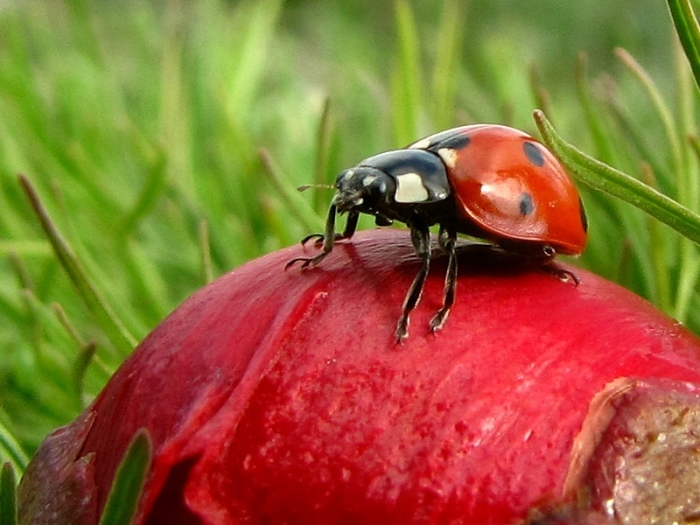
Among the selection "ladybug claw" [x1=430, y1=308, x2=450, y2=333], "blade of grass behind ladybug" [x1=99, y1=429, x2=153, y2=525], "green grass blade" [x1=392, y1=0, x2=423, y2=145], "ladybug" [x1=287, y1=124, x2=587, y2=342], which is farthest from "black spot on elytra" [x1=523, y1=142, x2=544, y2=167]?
"green grass blade" [x1=392, y1=0, x2=423, y2=145]

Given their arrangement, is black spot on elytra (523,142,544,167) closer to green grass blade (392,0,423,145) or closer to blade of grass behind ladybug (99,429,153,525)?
blade of grass behind ladybug (99,429,153,525)

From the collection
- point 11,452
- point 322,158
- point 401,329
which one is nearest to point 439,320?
point 401,329

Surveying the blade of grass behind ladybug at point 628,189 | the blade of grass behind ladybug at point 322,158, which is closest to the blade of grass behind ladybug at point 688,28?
the blade of grass behind ladybug at point 628,189

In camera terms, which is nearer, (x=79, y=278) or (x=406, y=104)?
(x=79, y=278)

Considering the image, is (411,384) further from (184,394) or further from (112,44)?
(112,44)

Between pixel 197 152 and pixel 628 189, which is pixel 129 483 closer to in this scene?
pixel 628 189

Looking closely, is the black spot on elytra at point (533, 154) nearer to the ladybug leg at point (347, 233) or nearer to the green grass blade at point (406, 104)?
the ladybug leg at point (347, 233)
